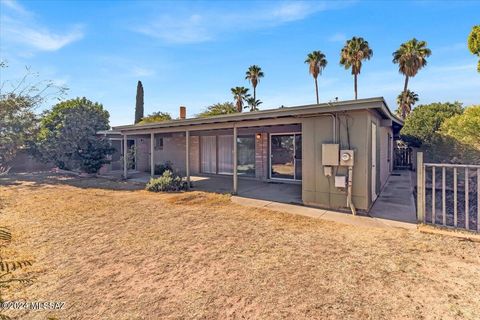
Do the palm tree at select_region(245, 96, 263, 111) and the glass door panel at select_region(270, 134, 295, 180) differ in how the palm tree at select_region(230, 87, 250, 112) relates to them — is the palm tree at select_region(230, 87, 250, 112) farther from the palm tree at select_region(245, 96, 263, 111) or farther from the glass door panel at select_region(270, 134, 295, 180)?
the glass door panel at select_region(270, 134, 295, 180)

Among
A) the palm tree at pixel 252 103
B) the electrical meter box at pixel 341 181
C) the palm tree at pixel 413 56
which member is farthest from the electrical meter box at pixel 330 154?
the palm tree at pixel 252 103

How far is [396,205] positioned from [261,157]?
18.2 feet

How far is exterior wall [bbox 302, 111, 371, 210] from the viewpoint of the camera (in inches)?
226

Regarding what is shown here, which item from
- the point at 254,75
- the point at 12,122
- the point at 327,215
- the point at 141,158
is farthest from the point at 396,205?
the point at 254,75

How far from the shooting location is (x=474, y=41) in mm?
7270

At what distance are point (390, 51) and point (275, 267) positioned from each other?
81.5 ft

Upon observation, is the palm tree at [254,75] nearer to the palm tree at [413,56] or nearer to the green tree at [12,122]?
the palm tree at [413,56]

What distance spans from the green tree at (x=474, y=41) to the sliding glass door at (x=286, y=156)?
19.1 ft

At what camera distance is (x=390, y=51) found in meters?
21.2

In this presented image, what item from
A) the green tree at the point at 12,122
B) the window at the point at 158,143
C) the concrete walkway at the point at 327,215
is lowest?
the concrete walkway at the point at 327,215

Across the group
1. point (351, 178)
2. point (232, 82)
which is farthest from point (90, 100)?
point (351, 178)

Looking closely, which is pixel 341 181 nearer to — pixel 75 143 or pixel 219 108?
pixel 75 143

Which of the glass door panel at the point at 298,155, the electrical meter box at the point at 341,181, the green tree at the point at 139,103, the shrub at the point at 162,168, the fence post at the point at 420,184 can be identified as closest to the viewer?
the fence post at the point at 420,184

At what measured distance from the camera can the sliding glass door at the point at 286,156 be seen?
31.8 ft
